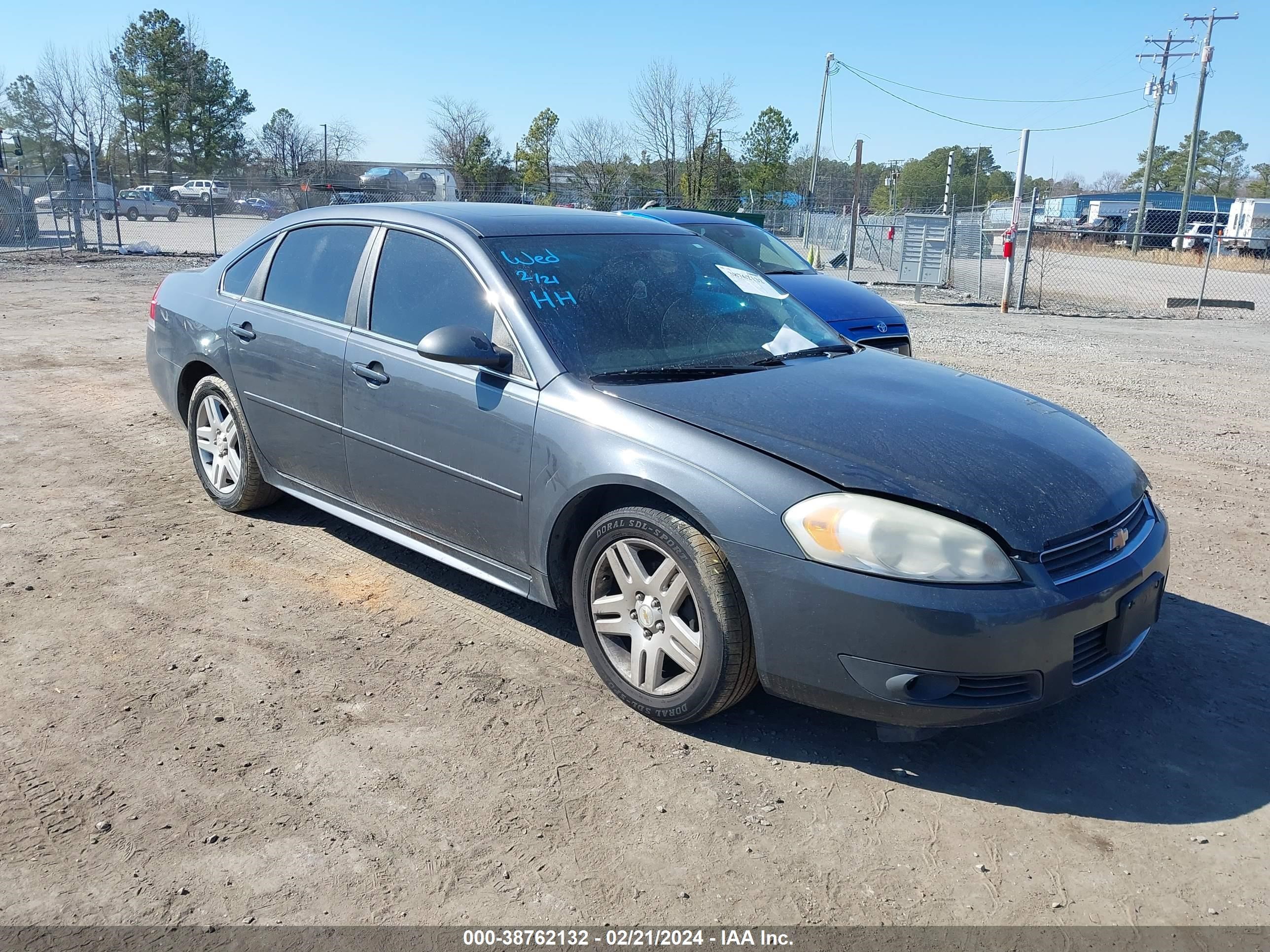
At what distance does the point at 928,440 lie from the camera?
3.25 metres

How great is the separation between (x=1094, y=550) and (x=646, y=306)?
184cm

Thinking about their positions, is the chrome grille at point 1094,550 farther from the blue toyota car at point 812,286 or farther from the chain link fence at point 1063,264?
the chain link fence at point 1063,264

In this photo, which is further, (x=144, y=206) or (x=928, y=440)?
(x=144, y=206)

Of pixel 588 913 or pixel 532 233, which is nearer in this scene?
pixel 588 913

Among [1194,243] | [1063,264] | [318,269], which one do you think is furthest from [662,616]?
[1194,243]

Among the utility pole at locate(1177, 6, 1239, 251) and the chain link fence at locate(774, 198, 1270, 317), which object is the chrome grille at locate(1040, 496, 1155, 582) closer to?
the chain link fence at locate(774, 198, 1270, 317)

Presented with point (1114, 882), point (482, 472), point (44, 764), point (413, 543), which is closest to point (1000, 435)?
point (1114, 882)

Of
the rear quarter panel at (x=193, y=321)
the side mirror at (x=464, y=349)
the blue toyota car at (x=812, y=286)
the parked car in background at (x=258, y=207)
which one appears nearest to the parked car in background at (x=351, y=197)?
the parked car in background at (x=258, y=207)

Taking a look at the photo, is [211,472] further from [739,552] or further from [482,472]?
[739,552]

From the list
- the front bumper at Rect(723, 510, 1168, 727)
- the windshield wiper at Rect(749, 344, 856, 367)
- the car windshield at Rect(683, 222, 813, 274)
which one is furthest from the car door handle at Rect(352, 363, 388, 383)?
the car windshield at Rect(683, 222, 813, 274)

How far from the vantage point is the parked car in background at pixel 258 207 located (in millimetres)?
33594

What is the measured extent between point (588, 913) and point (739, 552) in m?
1.07

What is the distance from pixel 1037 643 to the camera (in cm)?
283

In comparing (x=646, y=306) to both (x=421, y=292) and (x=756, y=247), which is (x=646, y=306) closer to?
(x=421, y=292)
